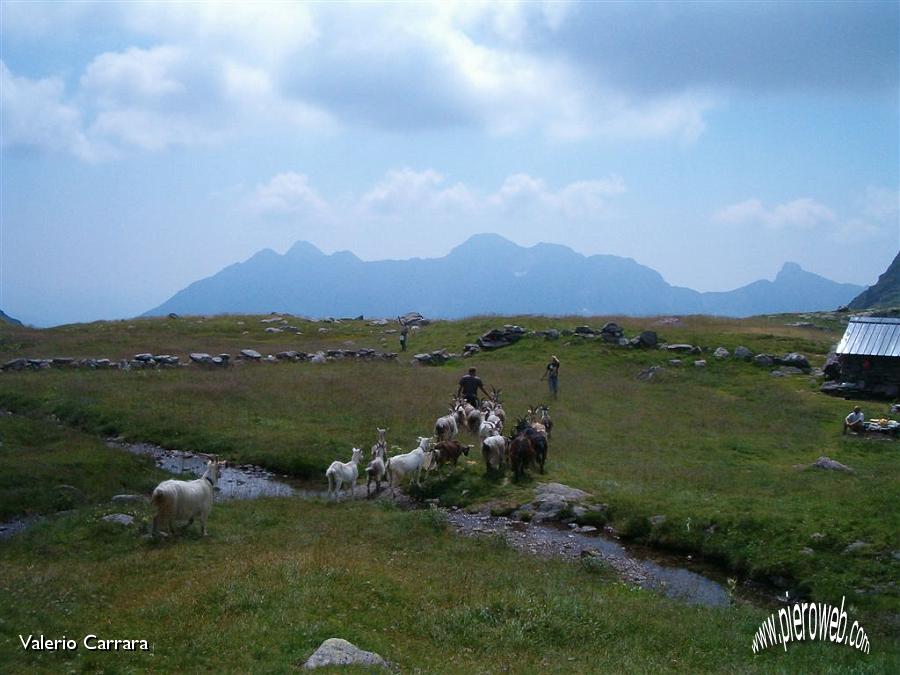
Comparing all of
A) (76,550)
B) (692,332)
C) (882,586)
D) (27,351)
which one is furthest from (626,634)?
(27,351)

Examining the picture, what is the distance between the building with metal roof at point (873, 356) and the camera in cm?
3553

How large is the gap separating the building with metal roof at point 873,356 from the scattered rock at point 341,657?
3480 cm

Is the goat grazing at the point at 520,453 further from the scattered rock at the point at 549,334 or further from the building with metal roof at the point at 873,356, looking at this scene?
the scattered rock at the point at 549,334

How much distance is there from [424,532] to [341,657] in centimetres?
827

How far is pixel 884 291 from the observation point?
5630 inches

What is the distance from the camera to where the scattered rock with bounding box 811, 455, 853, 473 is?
74.9ft

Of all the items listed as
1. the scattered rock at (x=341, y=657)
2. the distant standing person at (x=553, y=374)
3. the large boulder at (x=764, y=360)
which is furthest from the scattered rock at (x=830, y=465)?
the large boulder at (x=764, y=360)

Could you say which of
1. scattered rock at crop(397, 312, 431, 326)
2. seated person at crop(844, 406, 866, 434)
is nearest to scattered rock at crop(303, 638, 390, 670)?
seated person at crop(844, 406, 866, 434)

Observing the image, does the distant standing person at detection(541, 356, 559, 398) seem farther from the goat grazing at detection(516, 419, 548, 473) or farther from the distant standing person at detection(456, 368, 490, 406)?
the goat grazing at detection(516, 419, 548, 473)

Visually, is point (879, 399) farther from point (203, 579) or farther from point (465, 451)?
point (203, 579)

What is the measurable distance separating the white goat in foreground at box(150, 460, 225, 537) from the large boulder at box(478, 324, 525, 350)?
35.6 metres

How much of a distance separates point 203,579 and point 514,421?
18.4 metres

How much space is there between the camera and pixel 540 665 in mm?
10031

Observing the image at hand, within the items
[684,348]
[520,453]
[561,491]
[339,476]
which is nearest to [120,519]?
[339,476]
